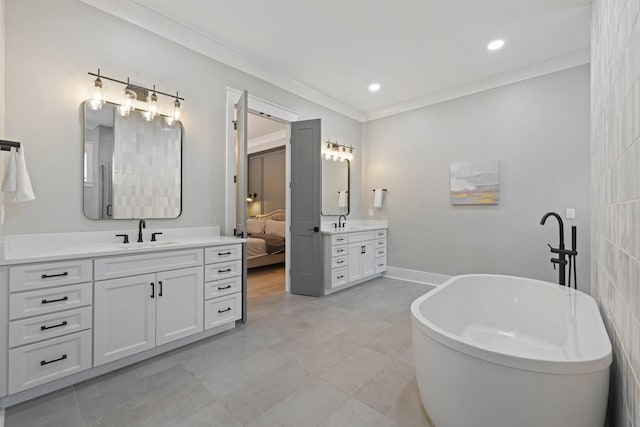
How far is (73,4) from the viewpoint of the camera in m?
2.12

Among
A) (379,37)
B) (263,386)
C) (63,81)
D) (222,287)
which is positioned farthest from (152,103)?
(263,386)

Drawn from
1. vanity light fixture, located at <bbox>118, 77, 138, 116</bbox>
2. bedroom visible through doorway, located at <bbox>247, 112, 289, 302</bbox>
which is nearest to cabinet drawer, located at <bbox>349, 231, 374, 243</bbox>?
bedroom visible through doorway, located at <bbox>247, 112, 289, 302</bbox>

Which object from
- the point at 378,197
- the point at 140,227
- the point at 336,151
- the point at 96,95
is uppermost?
the point at 336,151

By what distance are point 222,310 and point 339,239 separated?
1862 mm

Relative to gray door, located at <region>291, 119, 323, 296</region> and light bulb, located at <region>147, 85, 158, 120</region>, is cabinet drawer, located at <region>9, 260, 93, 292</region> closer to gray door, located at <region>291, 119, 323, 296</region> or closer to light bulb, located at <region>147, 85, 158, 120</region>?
light bulb, located at <region>147, 85, 158, 120</region>

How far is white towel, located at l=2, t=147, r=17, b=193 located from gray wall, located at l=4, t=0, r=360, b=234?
13.4 inches

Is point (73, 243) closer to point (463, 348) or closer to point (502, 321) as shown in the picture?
point (463, 348)

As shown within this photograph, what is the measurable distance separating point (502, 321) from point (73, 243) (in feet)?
11.9

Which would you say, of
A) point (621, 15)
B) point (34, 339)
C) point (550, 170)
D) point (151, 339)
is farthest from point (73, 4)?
point (550, 170)

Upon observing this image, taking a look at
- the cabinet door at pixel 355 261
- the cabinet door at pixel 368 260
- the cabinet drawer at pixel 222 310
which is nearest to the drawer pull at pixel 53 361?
the cabinet drawer at pixel 222 310

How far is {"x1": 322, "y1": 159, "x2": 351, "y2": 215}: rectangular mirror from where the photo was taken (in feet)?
14.6

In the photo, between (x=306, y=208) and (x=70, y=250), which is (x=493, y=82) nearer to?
(x=306, y=208)

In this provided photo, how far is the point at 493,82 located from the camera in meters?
3.62

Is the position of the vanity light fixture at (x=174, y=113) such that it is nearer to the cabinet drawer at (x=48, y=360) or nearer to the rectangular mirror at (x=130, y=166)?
the rectangular mirror at (x=130, y=166)
